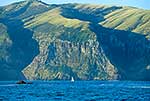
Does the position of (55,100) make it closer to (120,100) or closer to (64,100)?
(64,100)

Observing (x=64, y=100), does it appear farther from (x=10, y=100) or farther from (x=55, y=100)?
(x=10, y=100)

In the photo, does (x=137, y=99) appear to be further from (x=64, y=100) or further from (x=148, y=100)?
(x=64, y=100)

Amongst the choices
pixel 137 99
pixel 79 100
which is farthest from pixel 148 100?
pixel 79 100

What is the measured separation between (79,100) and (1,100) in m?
19.0

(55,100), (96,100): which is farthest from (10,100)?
(96,100)

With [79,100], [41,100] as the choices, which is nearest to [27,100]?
[41,100]

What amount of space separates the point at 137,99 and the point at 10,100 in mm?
31574

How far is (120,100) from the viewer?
135250 mm

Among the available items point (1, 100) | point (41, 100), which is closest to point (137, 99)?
point (41, 100)

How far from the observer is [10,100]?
13562 cm

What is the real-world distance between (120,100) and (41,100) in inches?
771

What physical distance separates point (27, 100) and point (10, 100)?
163 inches

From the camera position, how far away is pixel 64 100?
452 feet

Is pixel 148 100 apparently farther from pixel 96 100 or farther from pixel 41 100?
pixel 41 100
